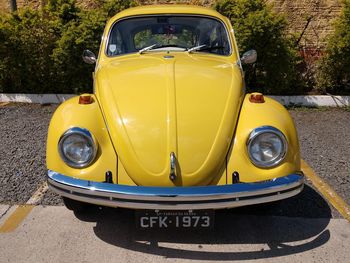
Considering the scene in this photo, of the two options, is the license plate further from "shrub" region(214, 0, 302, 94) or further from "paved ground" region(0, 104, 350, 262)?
"shrub" region(214, 0, 302, 94)

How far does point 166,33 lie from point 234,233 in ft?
7.37

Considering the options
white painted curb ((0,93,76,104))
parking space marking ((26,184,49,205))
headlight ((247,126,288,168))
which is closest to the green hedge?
white painted curb ((0,93,76,104))

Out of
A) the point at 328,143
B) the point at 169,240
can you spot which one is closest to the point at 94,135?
the point at 169,240

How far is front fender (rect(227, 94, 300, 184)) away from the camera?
9.30ft

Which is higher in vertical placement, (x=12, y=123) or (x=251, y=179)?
(x=251, y=179)

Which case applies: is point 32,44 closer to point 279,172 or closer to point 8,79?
point 8,79

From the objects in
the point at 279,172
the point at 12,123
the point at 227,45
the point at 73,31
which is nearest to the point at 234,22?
the point at 73,31

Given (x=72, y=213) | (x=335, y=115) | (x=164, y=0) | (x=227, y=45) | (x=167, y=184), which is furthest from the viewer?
(x=164, y=0)

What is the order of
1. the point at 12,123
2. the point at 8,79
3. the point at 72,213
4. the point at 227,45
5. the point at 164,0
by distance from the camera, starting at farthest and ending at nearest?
the point at 164,0, the point at 8,79, the point at 12,123, the point at 227,45, the point at 72,213

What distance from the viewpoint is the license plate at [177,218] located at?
280cm

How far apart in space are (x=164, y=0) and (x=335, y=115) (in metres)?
4.13

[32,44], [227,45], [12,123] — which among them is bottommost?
[12,123]

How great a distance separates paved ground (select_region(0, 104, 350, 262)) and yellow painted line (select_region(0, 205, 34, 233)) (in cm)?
4

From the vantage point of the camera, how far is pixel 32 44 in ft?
24.0
